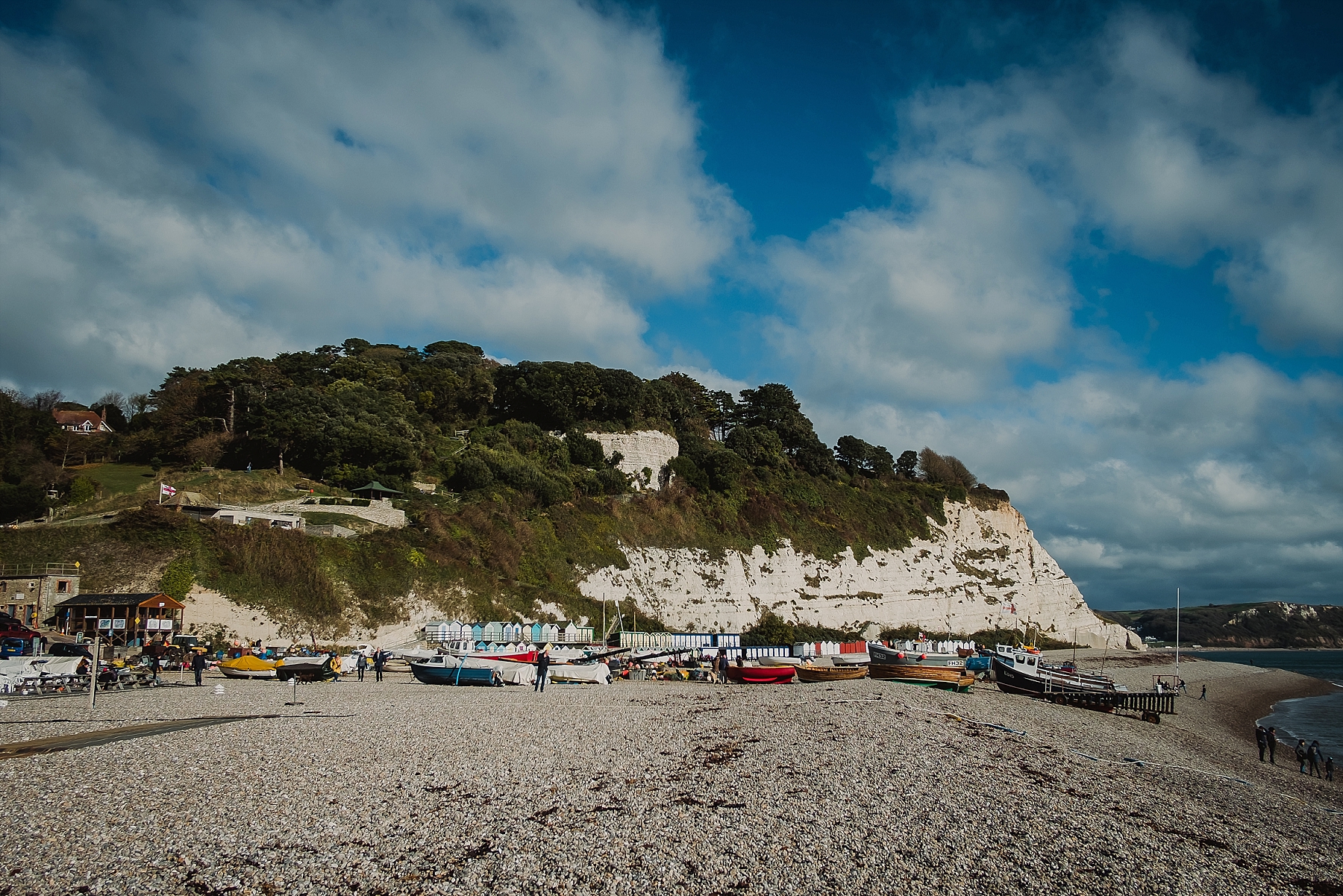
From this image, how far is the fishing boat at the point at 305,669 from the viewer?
87.5ft

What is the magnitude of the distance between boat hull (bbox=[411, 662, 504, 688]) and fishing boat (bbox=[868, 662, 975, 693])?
16.1m

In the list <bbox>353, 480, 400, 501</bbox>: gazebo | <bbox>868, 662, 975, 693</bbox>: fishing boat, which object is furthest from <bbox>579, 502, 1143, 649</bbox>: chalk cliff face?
<bbox>868, 662, 975, 693</bbox>: fishing boat

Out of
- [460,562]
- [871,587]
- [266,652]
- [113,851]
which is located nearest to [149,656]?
[266,652]

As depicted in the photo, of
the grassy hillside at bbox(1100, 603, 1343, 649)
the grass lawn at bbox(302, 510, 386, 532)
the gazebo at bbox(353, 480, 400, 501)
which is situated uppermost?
the gazebo at bbox(353, 480, 400, 501)

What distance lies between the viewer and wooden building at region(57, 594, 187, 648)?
99.9 ft

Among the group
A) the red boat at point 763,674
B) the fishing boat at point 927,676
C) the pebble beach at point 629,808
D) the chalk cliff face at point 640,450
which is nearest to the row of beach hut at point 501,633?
the red boat at point 763,674

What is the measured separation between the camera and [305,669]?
26797 mm

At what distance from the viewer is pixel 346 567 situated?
3869 cm

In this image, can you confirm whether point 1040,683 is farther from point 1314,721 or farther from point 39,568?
point 39,568

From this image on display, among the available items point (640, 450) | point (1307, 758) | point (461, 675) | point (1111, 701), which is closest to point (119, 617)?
point (461, 675)

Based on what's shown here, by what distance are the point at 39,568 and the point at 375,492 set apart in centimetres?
1697

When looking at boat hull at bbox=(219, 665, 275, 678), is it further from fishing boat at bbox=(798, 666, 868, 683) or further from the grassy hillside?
the grassy hillside

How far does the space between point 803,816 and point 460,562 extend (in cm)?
3556

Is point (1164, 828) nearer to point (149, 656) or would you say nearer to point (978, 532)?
point (149, 656)
